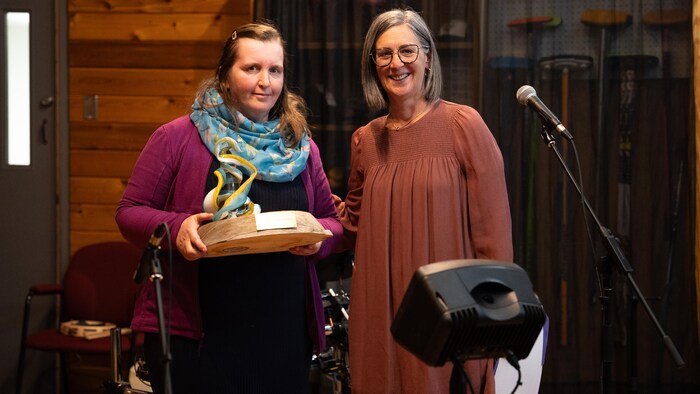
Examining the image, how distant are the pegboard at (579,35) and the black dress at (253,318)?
207 centimetres

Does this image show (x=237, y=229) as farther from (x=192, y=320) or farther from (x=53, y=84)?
(x=53, y=84)

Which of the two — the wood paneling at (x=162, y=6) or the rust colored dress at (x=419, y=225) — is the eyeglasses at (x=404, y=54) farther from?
the wood paneling at (x=162, y=6)

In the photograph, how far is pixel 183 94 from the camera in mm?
4184

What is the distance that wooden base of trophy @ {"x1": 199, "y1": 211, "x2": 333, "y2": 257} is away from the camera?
5.96 feet

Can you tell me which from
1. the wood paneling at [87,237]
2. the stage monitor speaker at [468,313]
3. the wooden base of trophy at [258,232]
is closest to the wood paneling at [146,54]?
the wood paneling at [87,237]

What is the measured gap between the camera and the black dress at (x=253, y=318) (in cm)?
206

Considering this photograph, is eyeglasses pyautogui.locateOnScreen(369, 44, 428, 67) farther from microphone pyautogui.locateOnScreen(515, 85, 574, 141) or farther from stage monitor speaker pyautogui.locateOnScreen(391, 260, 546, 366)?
stage monitor speaker pyautogui.locateOnScreen(391, 260, 546, 366)

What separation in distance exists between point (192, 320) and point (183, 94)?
233 centimetres

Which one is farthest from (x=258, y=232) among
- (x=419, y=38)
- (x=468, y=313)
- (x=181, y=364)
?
(x=419, y=38)

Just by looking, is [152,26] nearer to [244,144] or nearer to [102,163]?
[102,163]

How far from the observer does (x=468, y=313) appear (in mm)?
1435

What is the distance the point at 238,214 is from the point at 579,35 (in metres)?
2.40

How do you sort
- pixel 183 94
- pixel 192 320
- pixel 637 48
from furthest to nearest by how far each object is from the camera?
pixel 183 94, pixel 637 48, pixel 192 320

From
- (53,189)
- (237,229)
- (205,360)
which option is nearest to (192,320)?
(205,360)
